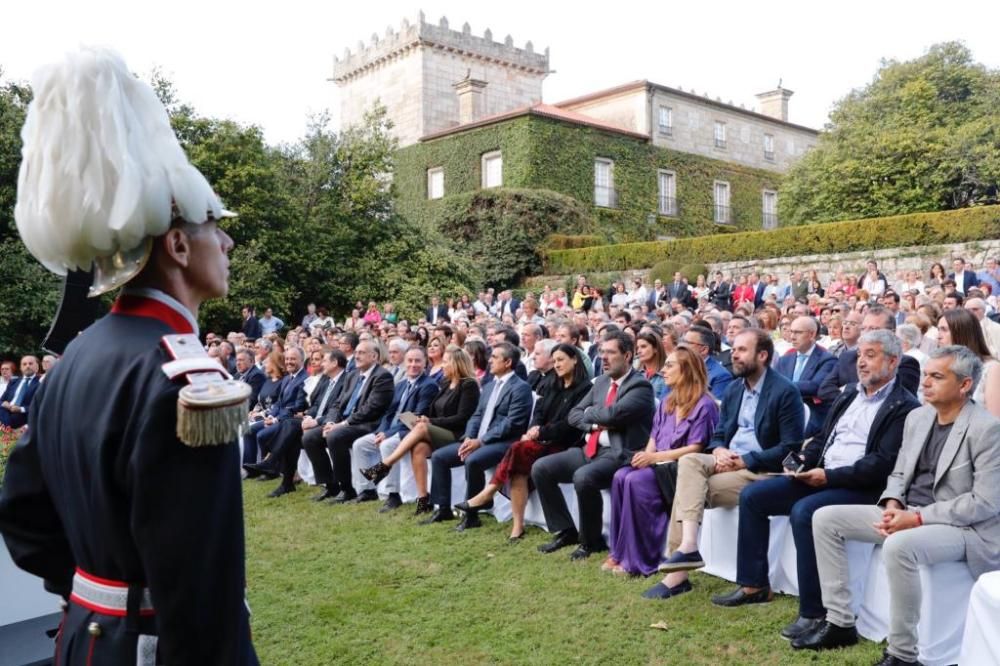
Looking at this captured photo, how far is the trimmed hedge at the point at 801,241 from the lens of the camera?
2169 centimetres

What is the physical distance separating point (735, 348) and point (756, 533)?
49.0 inches

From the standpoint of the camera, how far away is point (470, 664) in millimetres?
4504

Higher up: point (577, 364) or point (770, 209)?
point (770, 209)

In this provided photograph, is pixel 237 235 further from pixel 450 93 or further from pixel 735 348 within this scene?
pixel 735 348

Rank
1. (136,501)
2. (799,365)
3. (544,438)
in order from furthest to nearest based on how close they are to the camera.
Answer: (799,365) → (544,438) → (136,501)

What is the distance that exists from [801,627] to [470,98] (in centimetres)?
3275

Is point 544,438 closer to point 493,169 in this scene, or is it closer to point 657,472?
point 657,472

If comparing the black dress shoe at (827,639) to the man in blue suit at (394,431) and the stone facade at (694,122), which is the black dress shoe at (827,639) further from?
the stone facade at (694,122)

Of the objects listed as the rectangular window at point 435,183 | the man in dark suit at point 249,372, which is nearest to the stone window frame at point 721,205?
the rectangular window at point 435,183

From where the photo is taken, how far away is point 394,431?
868 centimetres

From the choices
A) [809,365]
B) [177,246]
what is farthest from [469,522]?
[177,246]

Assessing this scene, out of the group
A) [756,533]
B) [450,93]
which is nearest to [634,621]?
[756,533]

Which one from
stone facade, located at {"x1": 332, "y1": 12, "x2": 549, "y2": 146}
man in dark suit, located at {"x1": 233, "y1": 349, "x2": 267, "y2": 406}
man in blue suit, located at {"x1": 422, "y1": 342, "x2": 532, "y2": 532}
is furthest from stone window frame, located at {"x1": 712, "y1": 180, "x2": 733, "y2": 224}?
man in blue suit, located at {"x1": 422, "y1": 342, "x2": 532, "y2": 532}

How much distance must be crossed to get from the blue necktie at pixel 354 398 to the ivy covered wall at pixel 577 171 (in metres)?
23.3
